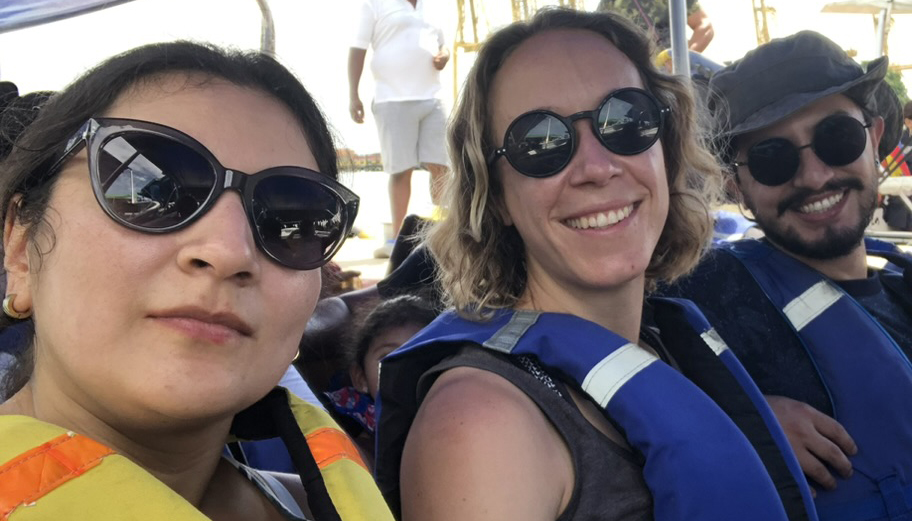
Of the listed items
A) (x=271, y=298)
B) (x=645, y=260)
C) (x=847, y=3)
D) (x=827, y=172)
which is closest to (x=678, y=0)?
(x=827, y=172)

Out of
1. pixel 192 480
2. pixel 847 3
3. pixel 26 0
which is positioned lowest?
pixel 847 3

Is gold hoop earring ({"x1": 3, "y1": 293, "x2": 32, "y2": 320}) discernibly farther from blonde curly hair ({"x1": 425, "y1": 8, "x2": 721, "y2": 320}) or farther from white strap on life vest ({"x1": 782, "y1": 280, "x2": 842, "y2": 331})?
white strap on life vest ({"x1": 782, "y1": 280, "x2": 842, "y2": 331})

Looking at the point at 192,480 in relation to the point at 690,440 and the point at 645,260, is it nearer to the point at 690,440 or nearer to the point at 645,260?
the point at 690,440

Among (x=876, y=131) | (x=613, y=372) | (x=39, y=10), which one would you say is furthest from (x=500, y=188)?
(x=876, y=131)

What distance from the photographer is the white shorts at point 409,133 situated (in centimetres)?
466

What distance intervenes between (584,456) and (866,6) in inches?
281

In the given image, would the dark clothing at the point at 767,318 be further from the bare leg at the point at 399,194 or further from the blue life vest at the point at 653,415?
the bare leg at the point at 399,194

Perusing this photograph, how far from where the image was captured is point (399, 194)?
15.3 feet

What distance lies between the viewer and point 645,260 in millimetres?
1773

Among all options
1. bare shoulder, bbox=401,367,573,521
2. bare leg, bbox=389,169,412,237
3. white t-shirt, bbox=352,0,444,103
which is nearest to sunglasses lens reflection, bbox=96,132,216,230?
bare shoulder, bbox=401,367,573,521

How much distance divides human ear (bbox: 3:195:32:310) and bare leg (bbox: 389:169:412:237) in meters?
3.57

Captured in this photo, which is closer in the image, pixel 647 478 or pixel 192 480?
pixel 192 480

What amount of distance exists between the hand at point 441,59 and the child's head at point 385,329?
8.62ft

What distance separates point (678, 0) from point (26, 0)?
76.1 inches
